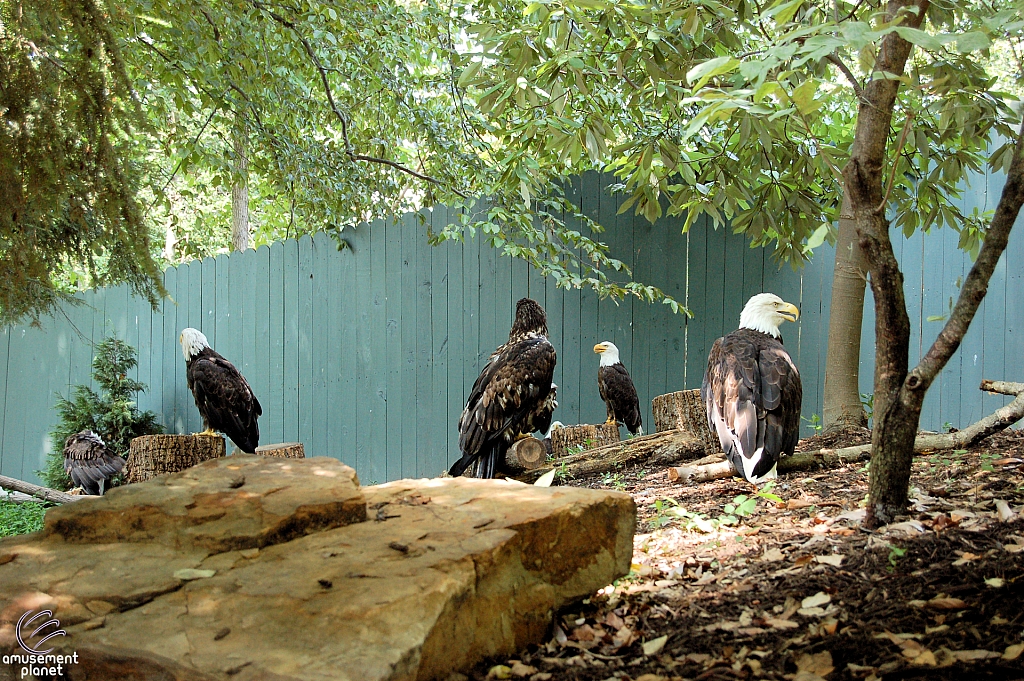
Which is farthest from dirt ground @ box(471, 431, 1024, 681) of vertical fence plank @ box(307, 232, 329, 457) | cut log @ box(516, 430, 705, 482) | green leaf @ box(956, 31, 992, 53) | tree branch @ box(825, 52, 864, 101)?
vertical fence plank @ box(307, 232, 329, 457)

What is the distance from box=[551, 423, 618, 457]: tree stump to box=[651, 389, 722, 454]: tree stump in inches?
15.6

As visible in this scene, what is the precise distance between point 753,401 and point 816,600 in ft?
6.29

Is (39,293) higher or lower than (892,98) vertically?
lower

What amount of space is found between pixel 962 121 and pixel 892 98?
0.59 m

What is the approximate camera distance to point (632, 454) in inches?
192

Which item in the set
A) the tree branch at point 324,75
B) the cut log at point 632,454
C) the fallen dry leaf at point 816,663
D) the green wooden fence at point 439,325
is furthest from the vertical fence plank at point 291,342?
the fallen dry leaf at point 816,663

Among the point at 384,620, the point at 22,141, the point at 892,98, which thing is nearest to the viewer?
the point at 384,620

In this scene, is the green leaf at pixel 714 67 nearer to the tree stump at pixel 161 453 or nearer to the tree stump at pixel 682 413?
the tree stump at pixel 682 413

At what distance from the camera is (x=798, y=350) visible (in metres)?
6.04

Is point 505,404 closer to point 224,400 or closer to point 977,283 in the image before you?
point 224,400

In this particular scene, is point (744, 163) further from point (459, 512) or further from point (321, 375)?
point (321, 375)

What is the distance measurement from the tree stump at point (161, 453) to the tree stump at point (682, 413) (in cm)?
325

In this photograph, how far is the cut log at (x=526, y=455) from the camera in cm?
513

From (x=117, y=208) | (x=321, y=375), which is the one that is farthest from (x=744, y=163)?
(x=321, y=375)
